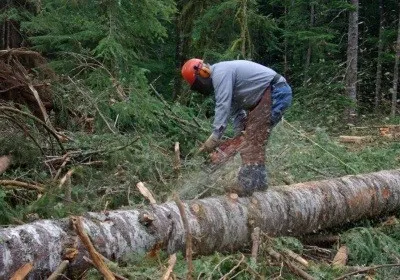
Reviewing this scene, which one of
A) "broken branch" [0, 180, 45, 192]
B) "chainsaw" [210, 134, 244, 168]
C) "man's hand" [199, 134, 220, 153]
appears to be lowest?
"broken branch" [0, 180, 45, 192]

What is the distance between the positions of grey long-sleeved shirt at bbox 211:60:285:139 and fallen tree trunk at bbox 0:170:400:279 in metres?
0.88

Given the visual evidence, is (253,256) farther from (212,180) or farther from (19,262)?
(19,262)

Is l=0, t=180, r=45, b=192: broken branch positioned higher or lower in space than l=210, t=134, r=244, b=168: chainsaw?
lower

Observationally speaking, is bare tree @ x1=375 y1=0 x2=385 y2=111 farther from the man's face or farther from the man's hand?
the man's hand

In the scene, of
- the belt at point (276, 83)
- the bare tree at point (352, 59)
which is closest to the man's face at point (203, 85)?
the belt at point (276, 83)

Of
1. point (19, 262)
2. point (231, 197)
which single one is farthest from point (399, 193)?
point (19, 262)

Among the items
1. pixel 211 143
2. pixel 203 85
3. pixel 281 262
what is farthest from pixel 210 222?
pixel 203 85

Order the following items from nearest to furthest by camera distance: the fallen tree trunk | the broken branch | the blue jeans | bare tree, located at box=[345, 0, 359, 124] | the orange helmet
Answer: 1. the fallen tree trunk
2. the broken branch
3. the orange helmet
4. the blue jeans
5. bare tree, located at box=[345, 0, 359, 124]

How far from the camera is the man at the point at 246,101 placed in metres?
5.74

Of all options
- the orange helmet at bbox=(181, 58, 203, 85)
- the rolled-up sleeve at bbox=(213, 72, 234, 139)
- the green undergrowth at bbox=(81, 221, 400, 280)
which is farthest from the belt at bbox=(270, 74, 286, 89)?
the green undergrowth at bbox=(81, 221, 400, 280)

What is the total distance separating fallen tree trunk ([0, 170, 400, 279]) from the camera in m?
3.72

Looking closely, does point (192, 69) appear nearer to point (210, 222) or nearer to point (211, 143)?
point (211, 143)

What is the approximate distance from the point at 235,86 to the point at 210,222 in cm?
173

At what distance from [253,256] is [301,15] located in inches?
707
